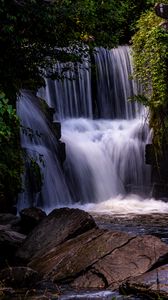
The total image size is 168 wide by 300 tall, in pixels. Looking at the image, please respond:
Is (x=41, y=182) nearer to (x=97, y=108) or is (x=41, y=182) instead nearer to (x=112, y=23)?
(x=112, y=23)

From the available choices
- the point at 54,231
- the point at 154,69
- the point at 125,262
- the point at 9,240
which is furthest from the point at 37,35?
the point at 154,69

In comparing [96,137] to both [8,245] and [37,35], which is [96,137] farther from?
[8,245]

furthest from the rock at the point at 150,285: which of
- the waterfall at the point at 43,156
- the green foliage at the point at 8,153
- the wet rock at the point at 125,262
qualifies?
the waterfall at the point at 43,156

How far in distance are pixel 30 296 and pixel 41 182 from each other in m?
8.12

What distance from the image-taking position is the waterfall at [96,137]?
16984 millimetres

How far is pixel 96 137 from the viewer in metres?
20.0

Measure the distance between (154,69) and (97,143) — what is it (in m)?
4.18

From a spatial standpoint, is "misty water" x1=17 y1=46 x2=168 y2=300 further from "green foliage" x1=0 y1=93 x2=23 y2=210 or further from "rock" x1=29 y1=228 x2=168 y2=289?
"rock" x1=29 y1=228 x2=168 y2=289

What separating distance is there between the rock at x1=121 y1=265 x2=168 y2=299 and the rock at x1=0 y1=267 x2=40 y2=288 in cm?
143

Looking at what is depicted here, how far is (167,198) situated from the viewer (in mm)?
16781

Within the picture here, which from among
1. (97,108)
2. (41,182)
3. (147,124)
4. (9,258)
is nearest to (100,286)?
(9,258)

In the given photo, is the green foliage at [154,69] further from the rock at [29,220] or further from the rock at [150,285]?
the rock at [150,285]

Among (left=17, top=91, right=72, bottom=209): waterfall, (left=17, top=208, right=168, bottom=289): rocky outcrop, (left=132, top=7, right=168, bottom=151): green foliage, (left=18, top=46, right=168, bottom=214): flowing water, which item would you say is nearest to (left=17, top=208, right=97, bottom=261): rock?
(left=17, top=208, right=168, bottom=289): rocky outcrop

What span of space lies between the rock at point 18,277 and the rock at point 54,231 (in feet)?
4.52
